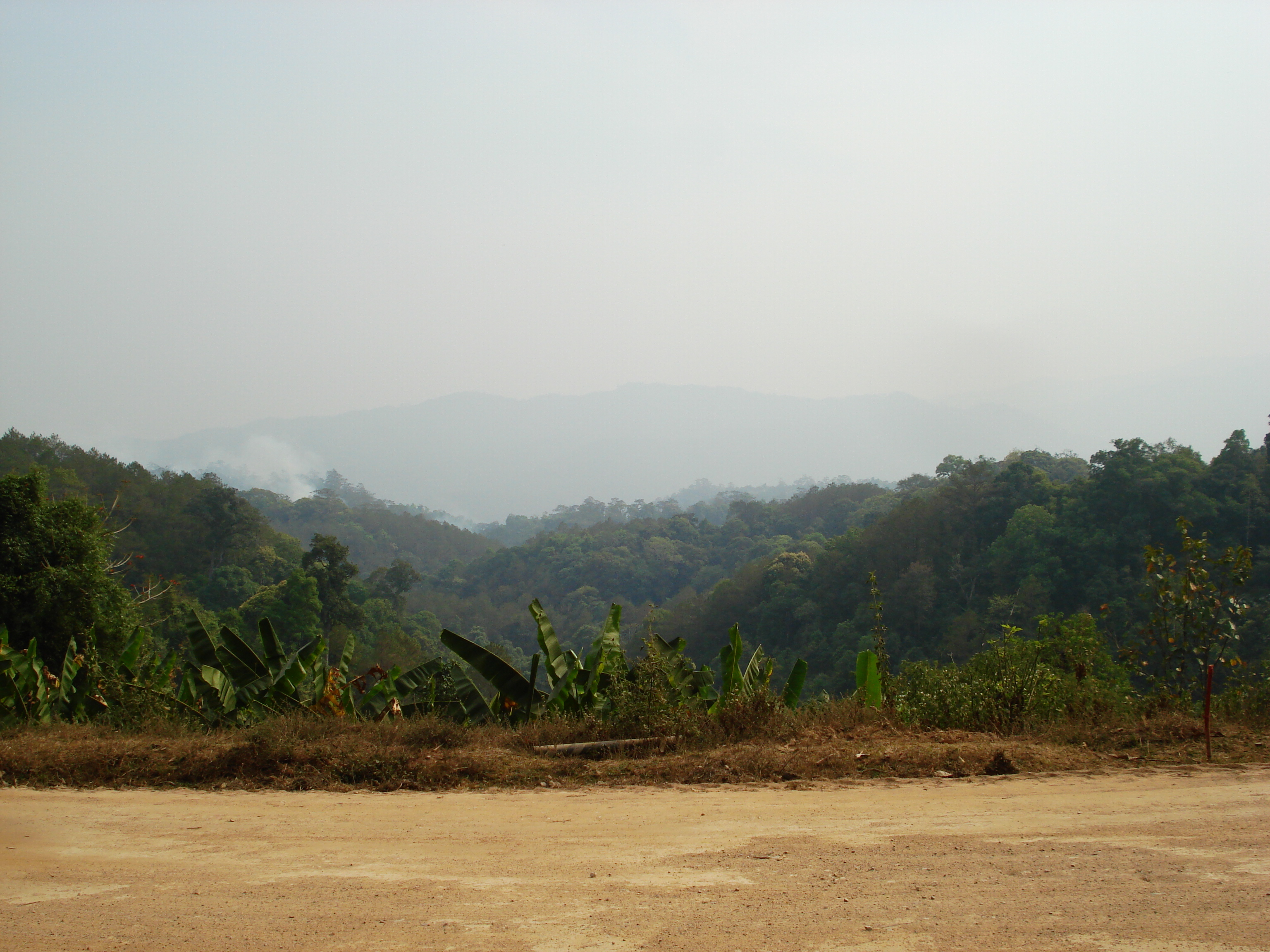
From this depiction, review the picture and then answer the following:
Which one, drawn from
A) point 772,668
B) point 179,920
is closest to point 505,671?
point 772,668

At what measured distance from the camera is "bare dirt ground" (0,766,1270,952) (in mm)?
3291

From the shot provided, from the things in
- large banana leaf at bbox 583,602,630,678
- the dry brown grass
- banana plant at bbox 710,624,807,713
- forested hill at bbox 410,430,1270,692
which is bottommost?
forested hill at bbox 410,430,1270,692

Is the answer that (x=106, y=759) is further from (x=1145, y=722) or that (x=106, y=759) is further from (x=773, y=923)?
(x=1145, y=722)

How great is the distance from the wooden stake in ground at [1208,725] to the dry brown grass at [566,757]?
5 centimetres

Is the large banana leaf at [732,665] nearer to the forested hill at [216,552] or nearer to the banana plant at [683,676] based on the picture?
the banana plant at [683,676]

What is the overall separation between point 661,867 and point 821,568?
191 feet

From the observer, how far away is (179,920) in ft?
11.5

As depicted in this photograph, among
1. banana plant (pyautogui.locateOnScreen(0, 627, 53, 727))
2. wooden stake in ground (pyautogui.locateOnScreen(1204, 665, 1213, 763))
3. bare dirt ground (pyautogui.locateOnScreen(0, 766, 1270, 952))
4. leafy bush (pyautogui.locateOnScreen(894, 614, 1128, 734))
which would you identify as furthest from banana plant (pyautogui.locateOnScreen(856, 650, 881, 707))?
banana plant (pyautogui.locateOnScreen(0, 627, 53, 727))

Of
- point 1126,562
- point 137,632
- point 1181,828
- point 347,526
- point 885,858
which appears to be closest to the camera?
point 885,858

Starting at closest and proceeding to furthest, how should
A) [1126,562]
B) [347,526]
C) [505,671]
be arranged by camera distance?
[505,671] → [1126,562] → [347,526]

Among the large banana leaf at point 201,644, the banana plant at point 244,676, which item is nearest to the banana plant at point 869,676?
the banana plant at point 244,676

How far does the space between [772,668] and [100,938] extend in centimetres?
512

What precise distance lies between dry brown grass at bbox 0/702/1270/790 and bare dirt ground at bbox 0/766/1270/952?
0.20 meters

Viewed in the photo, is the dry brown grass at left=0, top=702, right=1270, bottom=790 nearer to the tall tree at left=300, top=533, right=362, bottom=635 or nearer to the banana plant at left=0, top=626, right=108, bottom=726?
the banana plant at left=0, top=626, right=108, bottom=726
